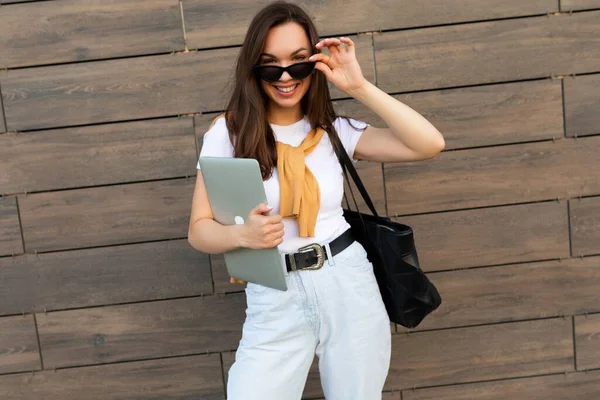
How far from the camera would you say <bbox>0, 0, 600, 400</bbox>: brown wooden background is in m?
2.62

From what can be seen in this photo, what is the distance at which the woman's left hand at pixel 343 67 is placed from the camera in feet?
6.09

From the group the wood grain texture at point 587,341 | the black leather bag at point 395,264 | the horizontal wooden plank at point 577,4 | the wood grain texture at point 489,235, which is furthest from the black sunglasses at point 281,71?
the wood grain texture at point 587,341

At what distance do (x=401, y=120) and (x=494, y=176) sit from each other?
102 cm

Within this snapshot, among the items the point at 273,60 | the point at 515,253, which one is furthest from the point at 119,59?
the point at 515,253

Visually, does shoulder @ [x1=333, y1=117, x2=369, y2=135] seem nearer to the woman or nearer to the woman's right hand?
the woman

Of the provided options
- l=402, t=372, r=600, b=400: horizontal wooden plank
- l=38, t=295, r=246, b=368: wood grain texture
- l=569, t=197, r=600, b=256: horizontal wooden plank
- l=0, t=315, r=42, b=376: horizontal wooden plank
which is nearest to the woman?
l=38, t=295, r=246, b=368: wood grain texture

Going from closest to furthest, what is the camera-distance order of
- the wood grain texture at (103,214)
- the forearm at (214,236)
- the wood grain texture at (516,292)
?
the forearm at (214,236), the wood grain texture at (103,214), the wood grain texture at (516,292)

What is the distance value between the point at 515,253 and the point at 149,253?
1598mm

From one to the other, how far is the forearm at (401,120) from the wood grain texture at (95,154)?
103 centimetres

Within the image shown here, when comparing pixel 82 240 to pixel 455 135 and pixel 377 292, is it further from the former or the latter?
pixel 455 135

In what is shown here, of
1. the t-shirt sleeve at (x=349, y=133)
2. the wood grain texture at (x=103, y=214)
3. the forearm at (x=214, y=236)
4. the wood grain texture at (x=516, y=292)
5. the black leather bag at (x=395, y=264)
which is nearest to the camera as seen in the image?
the forearm at (x=214, y=236)

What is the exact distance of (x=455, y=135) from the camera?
2713 mm

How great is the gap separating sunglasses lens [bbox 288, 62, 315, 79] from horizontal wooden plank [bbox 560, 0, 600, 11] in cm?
141

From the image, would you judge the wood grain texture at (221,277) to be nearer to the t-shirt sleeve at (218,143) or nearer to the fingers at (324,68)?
the t-shirt sleeve at (218,143)
